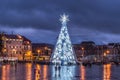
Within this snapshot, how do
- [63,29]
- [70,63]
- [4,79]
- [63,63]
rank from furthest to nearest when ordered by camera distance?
[70,63] < [63,63] < [63,29] < [4,79]

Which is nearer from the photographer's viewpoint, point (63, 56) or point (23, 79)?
point (23, 79)

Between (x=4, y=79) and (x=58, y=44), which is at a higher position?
(x=58, y=44)

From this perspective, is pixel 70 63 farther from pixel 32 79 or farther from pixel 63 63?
pixel 32 79

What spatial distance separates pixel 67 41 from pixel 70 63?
828 inches

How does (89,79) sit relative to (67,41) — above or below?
below

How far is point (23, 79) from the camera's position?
5128 cm

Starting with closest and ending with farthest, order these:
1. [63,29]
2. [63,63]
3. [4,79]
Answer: [4,79], [63,29], [63,63]

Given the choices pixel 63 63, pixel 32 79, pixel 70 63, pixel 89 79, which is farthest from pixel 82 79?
pixel 70 63

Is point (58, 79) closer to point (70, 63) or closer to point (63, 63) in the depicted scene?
point (63, 63)

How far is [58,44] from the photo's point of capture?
379 ft

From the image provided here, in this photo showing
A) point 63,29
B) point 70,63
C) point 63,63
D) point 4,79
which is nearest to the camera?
point 4,79

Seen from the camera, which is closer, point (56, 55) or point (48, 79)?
point (48, 79)

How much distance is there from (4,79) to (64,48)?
66.1 metres

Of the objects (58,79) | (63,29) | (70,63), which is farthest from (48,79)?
(70,63)
